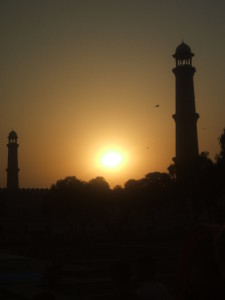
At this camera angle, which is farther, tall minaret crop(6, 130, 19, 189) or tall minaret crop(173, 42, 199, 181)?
tall minaret crop(6, 130, 19, 189)

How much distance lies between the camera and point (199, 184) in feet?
108

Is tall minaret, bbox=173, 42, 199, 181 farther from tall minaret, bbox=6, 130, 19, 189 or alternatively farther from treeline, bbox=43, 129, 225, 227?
tall minaret, bbox=6, 130, 19, 189

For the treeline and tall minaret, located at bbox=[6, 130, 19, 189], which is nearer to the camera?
the treeline

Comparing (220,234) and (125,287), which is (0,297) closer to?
(125,287)

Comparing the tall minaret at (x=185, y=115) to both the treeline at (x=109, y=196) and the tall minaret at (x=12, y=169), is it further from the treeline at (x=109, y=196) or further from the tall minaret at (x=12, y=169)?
the tall minaret at (x=12, y=169)

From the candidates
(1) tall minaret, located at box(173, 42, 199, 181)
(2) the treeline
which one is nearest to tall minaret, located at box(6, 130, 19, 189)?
(2) the treeline

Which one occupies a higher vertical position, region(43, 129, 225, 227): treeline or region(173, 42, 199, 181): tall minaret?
region(173, 42, 199, 181): tall minaret

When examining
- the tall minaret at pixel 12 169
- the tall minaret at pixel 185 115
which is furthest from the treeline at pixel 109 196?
the tall minaret at pixel 12 169

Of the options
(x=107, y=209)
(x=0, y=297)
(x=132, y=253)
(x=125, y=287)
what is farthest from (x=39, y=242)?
(x=125, y=287)

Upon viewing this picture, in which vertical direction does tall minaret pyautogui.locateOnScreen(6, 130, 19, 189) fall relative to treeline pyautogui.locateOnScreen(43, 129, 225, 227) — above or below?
above

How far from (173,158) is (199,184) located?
12.6 m

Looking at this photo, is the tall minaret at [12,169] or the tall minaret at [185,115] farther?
the tall minaret at [12,169]

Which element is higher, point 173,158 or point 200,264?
point 173,158

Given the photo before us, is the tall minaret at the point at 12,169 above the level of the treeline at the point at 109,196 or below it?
above
